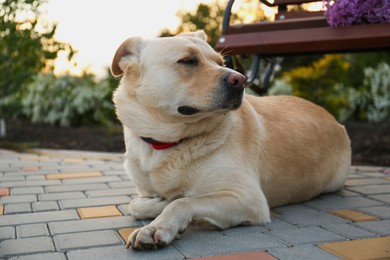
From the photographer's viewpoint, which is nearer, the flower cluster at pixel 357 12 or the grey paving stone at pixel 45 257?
the grey paving stone at pixel 45 257

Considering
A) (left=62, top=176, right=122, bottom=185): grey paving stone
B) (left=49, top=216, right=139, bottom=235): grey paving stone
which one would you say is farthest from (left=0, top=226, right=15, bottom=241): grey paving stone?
(left=62, top=176, right=122, bottom=185): grey paving stone

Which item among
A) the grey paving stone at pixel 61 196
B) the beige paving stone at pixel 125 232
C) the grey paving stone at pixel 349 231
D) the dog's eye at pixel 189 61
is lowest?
the grey paving stone at pixel 61 196

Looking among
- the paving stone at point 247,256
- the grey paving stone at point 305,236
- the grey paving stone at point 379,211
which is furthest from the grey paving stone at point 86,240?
the grey paving stone at point 379,211

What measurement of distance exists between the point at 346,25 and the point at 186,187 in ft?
5.77

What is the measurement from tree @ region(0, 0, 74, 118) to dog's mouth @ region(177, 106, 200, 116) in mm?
1921

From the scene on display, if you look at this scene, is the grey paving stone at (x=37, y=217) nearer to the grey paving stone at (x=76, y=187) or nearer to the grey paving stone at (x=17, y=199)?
the grey paving stone at (x=17, y=199)

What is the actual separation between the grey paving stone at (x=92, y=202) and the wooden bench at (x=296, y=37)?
1.48m

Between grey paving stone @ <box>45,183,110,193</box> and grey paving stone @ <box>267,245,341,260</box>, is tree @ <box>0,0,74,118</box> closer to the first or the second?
grey paving stone @ <box>45,183,110,193</box>

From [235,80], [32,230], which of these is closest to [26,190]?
[32,230]

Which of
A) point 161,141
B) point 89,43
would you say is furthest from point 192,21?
point 161,141

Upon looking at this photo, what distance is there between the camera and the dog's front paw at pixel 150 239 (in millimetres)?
1988

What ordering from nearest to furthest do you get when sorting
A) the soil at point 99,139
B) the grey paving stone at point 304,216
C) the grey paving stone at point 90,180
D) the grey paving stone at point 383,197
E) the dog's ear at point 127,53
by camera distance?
the grey paving stone at point 304,216
the dog's ear at point 127,53
the grey paving stone at point 383,197
the grey paving stone at point 90,180
the soil at point 99,139

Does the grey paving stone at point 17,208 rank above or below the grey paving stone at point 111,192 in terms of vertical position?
above

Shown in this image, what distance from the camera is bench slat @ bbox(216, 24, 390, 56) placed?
3.27 m
